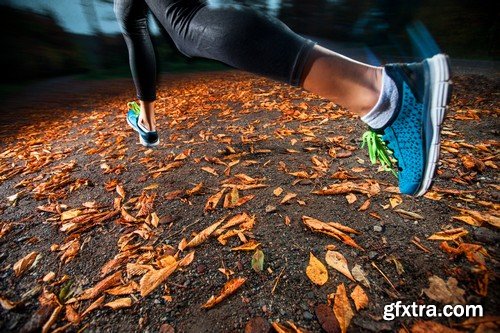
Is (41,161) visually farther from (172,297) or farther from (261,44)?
(261,44)

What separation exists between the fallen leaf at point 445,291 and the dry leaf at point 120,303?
3.17ft

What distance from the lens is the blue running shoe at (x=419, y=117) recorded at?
750 millimetres

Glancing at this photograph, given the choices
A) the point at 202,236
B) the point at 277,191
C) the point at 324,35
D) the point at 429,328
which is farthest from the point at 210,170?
the point at 324,35

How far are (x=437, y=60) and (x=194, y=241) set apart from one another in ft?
3.50

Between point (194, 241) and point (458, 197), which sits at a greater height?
point (458, 197)

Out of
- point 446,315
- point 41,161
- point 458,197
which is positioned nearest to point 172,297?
point 446,315

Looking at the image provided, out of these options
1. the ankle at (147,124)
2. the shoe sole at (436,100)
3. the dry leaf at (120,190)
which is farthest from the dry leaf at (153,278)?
the ankle at (147,124)

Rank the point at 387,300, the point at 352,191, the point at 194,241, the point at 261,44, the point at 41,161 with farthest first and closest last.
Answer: the point at 41,161
the point at 352,191
the point at 194,241
the point at 387,300
the point at 261,44

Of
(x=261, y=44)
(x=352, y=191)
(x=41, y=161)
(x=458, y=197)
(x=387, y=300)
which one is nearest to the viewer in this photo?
(x=261, y=44)

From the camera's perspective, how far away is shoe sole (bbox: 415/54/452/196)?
737mm

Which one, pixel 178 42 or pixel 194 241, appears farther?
pixel 194 241

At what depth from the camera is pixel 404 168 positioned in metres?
0.95

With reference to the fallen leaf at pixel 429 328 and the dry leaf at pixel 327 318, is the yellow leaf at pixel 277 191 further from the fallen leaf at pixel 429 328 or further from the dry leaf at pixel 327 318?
the fallen leaf at pixel 429 328

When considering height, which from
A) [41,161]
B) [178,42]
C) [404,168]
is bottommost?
[41,161]
